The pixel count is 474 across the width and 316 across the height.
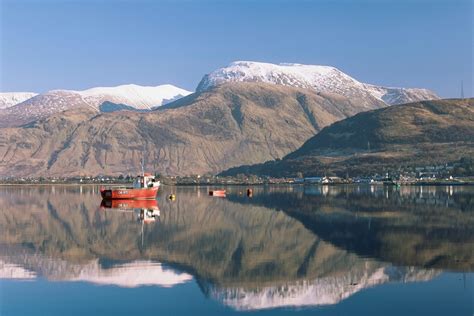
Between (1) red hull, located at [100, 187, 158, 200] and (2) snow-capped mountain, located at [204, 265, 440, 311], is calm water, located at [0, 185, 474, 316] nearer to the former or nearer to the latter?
(2) snow-capped mountain, located at [204, 265, 440, 311]

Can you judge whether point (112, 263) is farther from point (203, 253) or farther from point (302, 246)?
point (302, 246)

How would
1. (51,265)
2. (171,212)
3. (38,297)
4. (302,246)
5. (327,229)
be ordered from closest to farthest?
1. (38,297)
2. (51,265)
3. (302,246)
4. (327,229)
5. (171,212)

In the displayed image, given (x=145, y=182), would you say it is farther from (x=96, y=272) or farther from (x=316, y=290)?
(x=316, y=290)

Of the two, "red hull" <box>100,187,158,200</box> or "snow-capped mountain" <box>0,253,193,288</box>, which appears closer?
"snow-capped mountain" <box>0,253,193,288</box>

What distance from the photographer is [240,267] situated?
40000mm

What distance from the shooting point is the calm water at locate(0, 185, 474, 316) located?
30652 millimetres

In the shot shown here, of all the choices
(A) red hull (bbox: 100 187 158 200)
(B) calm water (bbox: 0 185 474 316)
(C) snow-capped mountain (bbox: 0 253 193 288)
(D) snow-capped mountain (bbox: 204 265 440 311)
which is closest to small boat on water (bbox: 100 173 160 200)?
(A) red hull (bbox: 100 187 158 200)

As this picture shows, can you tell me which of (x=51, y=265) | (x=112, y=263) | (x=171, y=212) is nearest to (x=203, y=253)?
(x=112, y=263)

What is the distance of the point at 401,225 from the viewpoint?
6300 cm

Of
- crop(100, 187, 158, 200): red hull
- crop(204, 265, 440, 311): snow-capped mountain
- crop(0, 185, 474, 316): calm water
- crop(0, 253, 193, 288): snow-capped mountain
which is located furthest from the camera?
crop(100, 187, 158, 200): red hull

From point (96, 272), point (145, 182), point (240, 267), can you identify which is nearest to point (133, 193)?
point (145, 182)

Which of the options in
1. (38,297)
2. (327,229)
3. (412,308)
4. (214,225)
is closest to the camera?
(412,308)

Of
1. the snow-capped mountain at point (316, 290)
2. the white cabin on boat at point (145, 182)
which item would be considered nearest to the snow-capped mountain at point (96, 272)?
the snow-capped mountain at point (316, 290)

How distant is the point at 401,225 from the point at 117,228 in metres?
25.8
